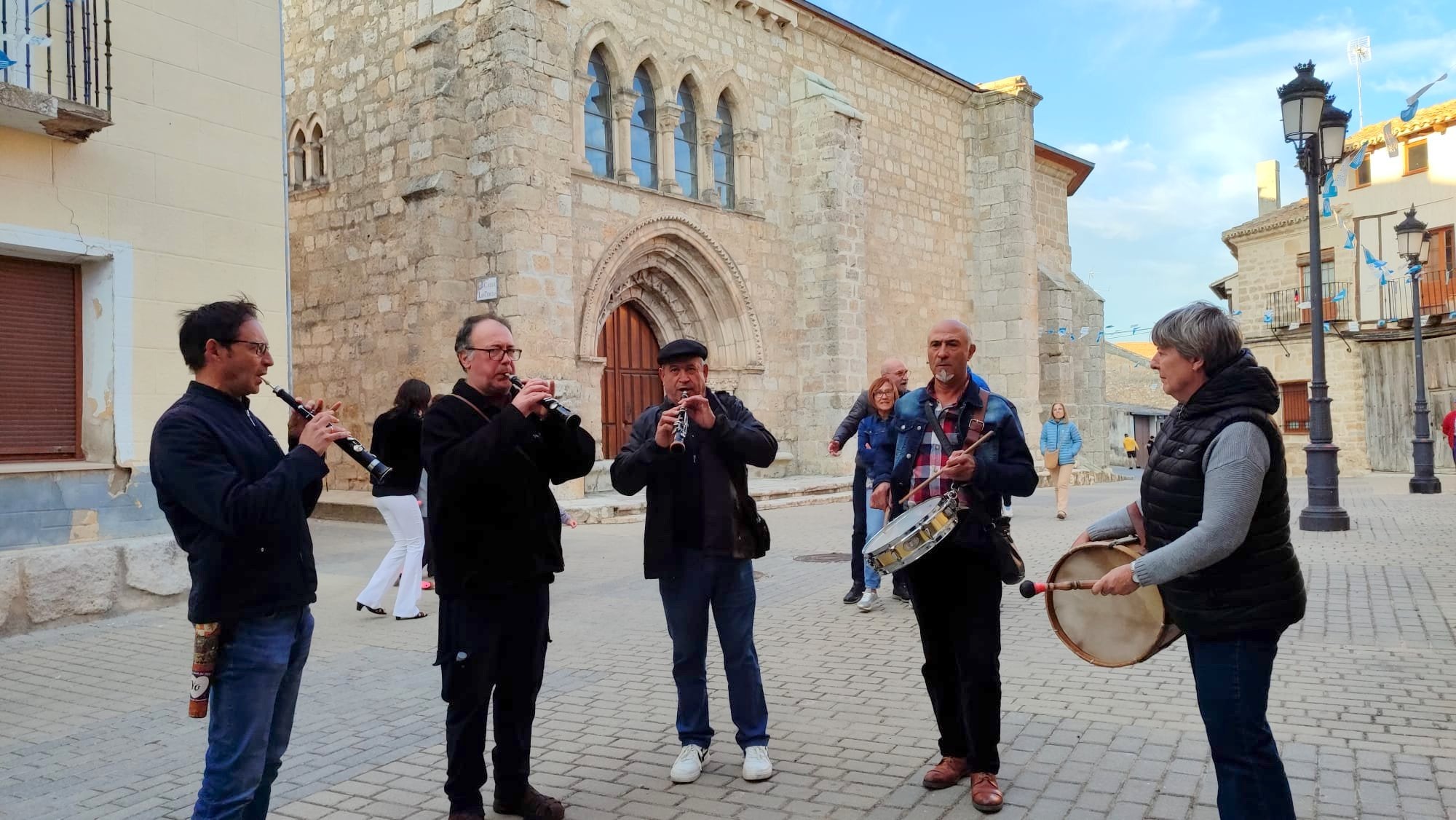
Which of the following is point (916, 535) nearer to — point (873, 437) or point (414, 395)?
point (873, 437)

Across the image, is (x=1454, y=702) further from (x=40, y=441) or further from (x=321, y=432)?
(x=40, y=441)

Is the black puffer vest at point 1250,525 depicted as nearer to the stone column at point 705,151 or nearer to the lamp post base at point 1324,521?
the lamp post base at point 1324,521

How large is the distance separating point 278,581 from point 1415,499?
18.4 m

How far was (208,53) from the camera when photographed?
328 inches

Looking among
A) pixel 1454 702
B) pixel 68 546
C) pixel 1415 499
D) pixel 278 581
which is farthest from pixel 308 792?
pixel 1415 499

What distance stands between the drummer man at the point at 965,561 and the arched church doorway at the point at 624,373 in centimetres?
1221

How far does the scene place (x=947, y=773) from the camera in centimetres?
384

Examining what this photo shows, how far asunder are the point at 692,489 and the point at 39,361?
596cm

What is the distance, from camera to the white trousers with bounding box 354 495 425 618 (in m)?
7.42

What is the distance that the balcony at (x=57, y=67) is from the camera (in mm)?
6754

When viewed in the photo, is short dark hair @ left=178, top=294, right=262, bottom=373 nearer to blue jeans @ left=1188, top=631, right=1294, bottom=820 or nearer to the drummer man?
the drummer man

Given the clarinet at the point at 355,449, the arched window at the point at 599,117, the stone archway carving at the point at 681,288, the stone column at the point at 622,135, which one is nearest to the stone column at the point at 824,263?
the stone archway carving at the point at 681,288

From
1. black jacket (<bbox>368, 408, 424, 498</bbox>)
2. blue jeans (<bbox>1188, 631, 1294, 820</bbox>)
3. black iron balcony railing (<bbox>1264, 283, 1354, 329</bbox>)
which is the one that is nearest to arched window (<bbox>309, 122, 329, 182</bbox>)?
black jacket (<bbox>368, 408, 424, 498</bbox>)

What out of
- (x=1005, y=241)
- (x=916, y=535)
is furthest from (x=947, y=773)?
(x=1005, y=241)
